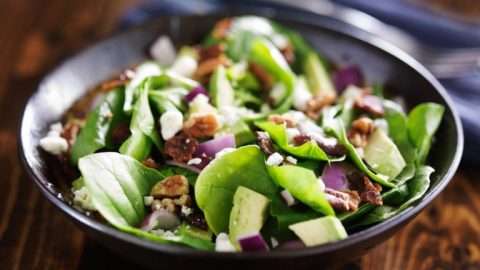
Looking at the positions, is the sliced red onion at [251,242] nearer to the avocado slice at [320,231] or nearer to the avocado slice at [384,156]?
the avocado slice at [320,231]

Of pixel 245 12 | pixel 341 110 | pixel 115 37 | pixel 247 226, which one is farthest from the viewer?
pixel 245 12

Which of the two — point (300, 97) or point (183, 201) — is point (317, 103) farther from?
point (183, 201)

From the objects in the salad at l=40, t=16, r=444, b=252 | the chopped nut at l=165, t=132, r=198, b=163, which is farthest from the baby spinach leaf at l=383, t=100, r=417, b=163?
the chopped nut at l=165, t=132, r=198, b=163

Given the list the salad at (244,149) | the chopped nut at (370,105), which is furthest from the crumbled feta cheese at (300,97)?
the chopped nut at (370,105)

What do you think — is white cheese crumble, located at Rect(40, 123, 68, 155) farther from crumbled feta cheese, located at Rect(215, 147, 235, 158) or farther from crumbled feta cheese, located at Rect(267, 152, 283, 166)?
crumbled feta cheese, located at Rect(267, 152, 283, 166)

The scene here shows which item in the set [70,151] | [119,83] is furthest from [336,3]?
[70,151]

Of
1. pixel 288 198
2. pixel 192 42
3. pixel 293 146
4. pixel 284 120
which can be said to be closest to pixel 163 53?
pixel 192 42

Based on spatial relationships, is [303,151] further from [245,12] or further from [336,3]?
[336,3]
